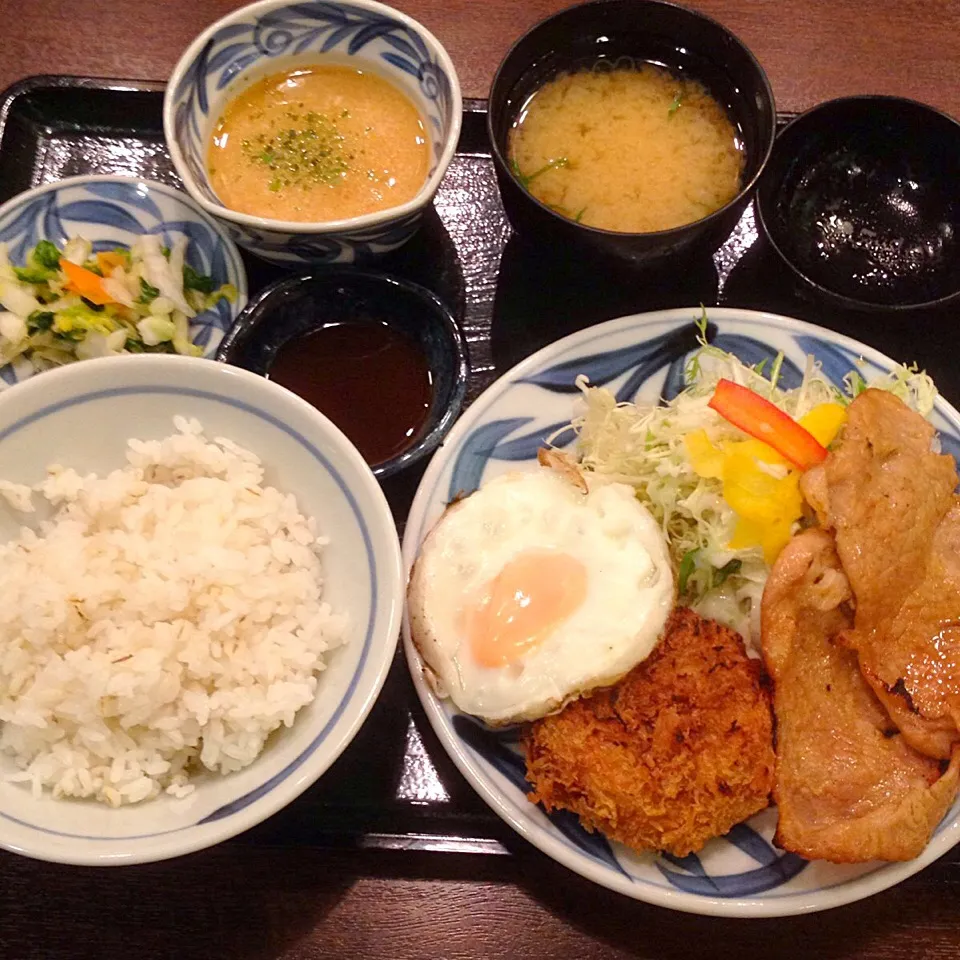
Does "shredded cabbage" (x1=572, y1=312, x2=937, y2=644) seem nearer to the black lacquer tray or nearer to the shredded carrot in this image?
the black lacquer tray

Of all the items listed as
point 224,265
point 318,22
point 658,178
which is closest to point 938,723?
point 658,178

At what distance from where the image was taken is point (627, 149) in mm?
2232

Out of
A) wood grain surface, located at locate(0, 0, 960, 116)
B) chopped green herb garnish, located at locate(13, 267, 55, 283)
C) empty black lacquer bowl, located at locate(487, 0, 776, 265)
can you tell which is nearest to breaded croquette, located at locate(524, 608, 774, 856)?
empty black lacquer bowl, located at locate(487, 0, 776, 265)

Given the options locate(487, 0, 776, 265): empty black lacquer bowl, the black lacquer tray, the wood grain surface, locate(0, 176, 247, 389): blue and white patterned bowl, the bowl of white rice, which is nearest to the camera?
the bowl of white rice

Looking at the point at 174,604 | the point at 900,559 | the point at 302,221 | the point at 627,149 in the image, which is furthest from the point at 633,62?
the point at 174,604

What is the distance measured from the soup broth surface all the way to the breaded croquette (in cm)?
113

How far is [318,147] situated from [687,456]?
1.31 meters

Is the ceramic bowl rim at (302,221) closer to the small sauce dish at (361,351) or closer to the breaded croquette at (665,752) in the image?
the small sauce dish at (361,351)

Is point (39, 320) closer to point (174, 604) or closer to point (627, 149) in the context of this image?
point (174, 604)

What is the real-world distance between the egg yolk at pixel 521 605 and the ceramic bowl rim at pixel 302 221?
887mm

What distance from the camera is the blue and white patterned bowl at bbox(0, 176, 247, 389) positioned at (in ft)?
7.54

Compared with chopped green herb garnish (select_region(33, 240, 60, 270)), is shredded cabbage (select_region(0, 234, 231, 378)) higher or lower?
lower

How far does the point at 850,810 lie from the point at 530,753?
661mm

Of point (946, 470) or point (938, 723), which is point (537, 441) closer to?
point (946, 470)
